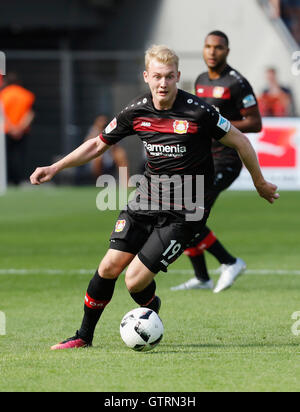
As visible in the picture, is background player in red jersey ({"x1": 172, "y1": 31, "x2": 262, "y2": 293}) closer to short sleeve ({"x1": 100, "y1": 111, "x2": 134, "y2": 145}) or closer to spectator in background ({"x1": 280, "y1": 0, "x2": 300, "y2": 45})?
short sleeve ({"x1": 100, "y1": 111, "x2": 134, "y2": 145})

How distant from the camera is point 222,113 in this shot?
8.74 meters

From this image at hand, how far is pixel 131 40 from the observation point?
86.4ft

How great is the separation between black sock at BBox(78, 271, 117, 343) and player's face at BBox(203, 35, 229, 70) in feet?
→ 10.7

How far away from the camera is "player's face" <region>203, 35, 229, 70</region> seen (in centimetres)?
864

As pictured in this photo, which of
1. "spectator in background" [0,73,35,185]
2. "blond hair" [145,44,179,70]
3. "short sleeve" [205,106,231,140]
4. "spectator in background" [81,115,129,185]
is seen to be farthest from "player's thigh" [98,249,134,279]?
"spectator in background" [81,115,129,185]

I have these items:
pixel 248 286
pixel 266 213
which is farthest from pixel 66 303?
pixel 266 213

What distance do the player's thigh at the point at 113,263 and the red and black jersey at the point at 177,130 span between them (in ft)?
2.03

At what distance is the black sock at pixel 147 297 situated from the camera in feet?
21.0

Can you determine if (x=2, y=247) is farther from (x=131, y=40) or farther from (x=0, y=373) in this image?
(x=131, y=40)

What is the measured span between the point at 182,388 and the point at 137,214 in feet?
5.28

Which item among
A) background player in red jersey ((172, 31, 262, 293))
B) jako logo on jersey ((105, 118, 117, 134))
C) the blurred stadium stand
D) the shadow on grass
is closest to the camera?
the shadow on grass

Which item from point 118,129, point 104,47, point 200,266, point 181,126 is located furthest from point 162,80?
point 104,47

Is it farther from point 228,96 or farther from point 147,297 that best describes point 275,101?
point 147,297

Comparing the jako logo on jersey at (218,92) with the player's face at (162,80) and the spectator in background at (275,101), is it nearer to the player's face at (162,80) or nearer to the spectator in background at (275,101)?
the player's face at (162,80)
